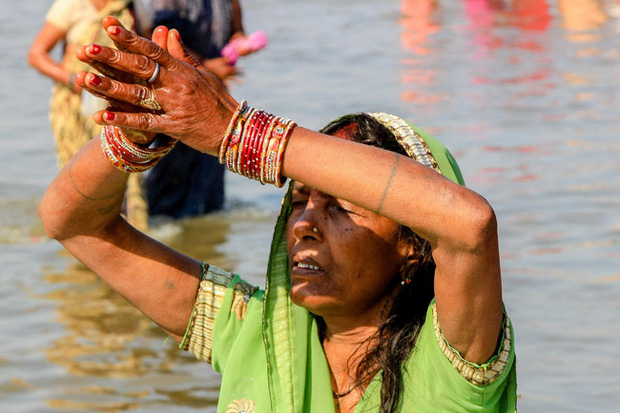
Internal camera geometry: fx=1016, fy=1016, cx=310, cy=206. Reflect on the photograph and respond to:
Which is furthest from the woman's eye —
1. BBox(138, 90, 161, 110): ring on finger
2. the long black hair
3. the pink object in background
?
the pink object in background

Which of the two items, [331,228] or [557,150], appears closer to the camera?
[331,228]

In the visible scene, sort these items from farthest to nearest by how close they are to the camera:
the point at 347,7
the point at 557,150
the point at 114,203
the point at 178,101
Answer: the point at 347,7
the point at 557,150
the point at 114,203
the point at 178,101

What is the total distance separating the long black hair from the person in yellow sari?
12.2 feet

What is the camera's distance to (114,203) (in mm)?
2461

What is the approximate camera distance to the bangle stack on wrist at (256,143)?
1867mm

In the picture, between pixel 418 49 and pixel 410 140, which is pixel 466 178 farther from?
pixel 418 49

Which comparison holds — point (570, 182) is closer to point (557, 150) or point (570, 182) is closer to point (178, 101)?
point (557, 150)

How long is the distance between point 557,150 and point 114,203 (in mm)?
6077

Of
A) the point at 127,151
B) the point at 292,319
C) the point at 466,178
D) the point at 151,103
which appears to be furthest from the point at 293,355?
the point at 466,178

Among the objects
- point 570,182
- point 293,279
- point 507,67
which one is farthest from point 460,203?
point 507,67

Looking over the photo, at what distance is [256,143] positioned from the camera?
1.87m

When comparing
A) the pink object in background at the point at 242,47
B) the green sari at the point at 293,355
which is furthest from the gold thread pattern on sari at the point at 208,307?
the pink object in background at the point at 242,47

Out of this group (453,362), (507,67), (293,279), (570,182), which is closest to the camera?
(453,362)

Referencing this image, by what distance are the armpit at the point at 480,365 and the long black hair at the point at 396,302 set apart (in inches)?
6.8
